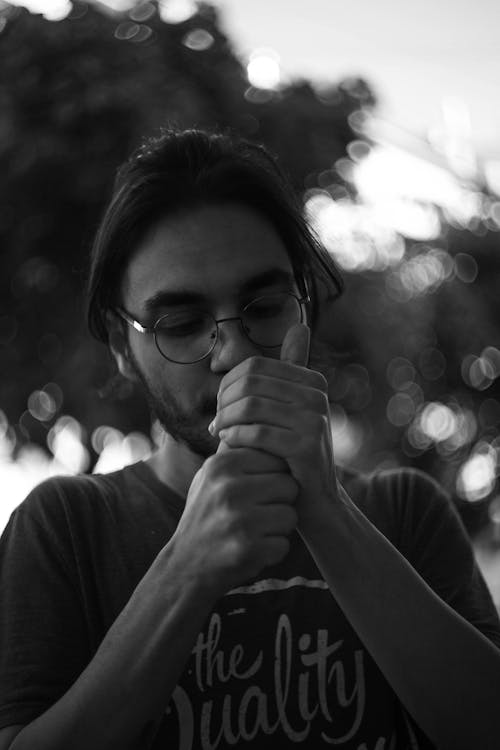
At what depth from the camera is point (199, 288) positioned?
1.41m

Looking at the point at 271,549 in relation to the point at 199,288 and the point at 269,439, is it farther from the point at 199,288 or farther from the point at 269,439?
the point at 199,288

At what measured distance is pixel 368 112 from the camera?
2.74 m

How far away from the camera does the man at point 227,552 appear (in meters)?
1.10

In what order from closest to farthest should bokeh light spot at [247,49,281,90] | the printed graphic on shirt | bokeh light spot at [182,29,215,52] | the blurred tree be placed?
the printed graphic on shirt → the blurred tree → bokeh light spot at [182,29,215,52] → bokeh light spot at [247,49,281,90]

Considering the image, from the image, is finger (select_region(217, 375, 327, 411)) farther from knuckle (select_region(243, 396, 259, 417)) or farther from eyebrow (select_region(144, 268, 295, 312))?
eyebrow (select_region(144, 268, 295, 312))

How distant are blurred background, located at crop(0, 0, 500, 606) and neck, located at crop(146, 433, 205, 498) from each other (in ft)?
2.71

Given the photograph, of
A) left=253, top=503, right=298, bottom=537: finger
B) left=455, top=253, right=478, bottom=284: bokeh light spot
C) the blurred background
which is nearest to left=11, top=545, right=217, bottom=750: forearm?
left=253, top=503, right=298, bottom=537: finger

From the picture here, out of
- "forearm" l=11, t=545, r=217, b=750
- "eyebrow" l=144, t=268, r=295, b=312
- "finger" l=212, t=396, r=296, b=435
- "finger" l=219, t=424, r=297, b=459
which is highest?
"eyebrow" l=144, t=268, r=295, b=312

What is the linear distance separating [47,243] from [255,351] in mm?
1240

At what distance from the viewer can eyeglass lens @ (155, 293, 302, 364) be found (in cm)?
140

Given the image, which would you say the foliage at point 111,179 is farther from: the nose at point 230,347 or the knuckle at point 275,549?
the knuckle at point 275,549

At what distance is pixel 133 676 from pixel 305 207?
125cm

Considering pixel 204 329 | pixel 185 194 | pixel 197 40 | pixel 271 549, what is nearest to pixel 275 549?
pixel 271 549

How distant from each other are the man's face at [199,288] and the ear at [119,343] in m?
0.10
